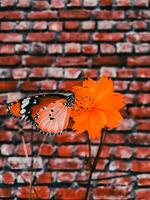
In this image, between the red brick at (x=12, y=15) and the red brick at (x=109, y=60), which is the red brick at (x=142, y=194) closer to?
the red brick at (x=109, y=60)

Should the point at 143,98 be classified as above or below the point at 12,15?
below

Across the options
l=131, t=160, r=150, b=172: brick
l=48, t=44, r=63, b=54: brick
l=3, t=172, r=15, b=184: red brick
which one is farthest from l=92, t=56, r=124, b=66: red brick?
l=3, t=172, r=15, b=184: red brick

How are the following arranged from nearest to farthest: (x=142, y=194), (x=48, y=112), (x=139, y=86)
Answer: (x=48, y=112) < (x=142, y=194) < (x=139, y=86)

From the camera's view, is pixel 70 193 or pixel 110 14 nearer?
pixel 70 193

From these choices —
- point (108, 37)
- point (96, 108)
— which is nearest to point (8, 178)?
point (108, 37)

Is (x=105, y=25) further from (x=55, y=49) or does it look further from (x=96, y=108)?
(x=96, y=108)

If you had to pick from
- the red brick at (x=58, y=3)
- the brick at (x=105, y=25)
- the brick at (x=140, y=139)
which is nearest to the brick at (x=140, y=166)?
the brick at (x=140, y=139)

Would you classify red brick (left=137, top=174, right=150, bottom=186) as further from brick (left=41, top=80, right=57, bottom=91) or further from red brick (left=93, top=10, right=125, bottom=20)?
red brick (left=93, top=10, right=125, bottom=20)
